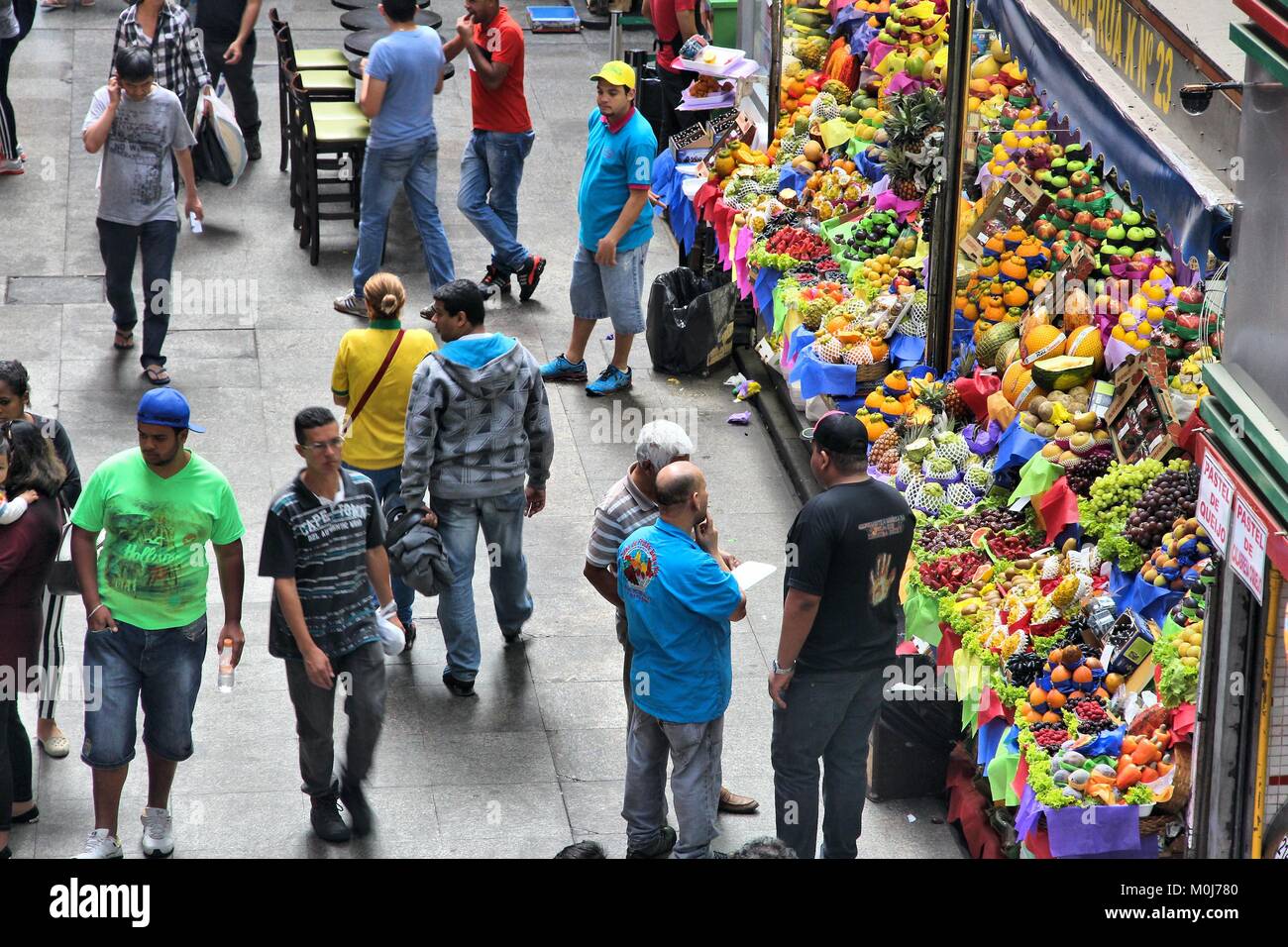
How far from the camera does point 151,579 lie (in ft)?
18.8

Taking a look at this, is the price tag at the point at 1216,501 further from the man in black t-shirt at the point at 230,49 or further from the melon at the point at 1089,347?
the man in black t-shirt at the point at 230,49

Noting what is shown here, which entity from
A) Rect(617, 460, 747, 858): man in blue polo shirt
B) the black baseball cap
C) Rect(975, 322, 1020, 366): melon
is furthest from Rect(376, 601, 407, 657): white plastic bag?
Rect(975, 322, 1020, 366): melon

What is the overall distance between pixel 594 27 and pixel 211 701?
1132cm

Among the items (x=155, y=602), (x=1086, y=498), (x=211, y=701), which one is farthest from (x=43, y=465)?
(x=1086, y=498)

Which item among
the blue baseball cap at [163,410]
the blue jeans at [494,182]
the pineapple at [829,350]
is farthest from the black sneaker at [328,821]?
the blue jeans at [494,182]

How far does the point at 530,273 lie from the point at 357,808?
18.4 ft

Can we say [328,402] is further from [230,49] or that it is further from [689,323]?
[230,49]

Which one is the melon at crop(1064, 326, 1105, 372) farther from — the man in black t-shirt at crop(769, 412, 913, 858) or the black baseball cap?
the black baseball cap

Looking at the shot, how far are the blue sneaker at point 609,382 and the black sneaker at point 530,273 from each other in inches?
50.1

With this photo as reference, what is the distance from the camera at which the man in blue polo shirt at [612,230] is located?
9773 millimetres

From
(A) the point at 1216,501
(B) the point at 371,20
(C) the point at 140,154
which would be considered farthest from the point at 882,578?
(B) the point at 371,20

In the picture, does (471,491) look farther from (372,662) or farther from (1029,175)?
(1029,175)

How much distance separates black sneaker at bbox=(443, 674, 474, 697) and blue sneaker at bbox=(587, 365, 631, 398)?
10.5 ft

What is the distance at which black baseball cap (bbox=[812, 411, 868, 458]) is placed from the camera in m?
5.64
